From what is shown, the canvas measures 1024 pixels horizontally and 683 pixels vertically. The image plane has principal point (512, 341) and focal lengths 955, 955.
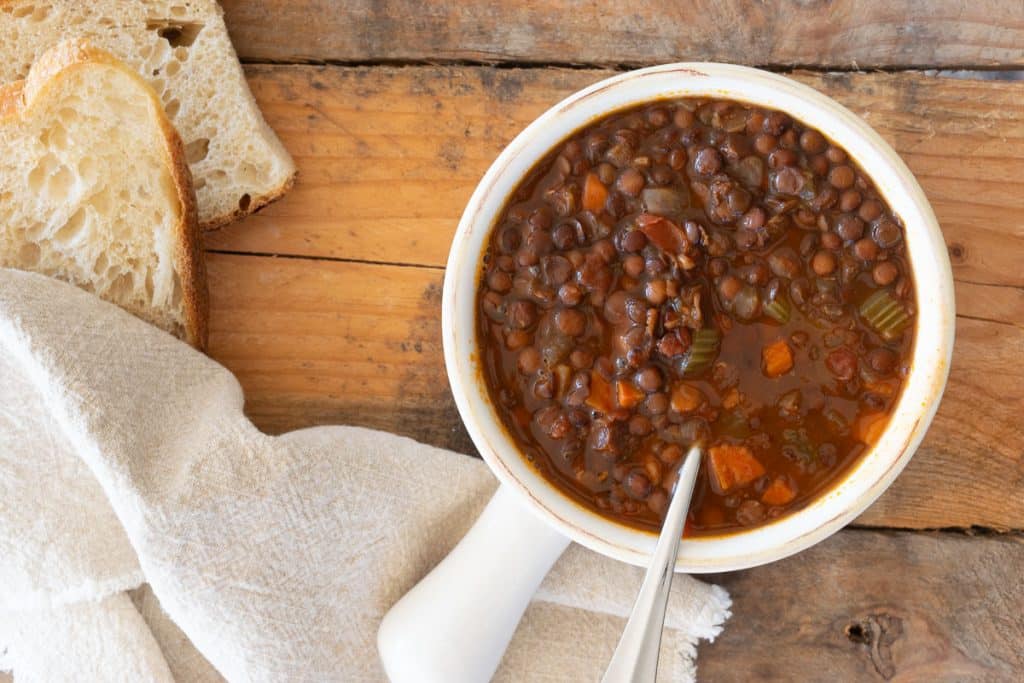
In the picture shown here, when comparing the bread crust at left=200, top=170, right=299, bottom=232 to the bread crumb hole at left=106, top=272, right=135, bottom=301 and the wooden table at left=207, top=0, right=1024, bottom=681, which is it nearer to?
the wooden table at left=207, top=0, right=1024, bottom=681

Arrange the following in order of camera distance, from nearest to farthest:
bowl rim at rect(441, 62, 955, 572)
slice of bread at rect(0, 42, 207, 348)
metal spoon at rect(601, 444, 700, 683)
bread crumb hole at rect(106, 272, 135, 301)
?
metal spoon at rect(601, 444, 700, 683), bowl rim at rect(441, 62, 955, 572), slice of bread at rect(0, 42, 207, 348), bread crumb hole at rect(106, 272, 135, 301)

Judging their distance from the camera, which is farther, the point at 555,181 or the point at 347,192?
the point at 347,192

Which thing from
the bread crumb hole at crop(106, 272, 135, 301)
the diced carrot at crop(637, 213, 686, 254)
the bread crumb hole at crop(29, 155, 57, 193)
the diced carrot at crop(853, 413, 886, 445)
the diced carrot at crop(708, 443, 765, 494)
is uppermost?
the diced carrot at crop(637, 213, 686, 254)

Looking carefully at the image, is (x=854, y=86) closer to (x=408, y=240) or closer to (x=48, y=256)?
(x=408, y=240)

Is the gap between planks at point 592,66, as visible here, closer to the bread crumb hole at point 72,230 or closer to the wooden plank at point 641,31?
the wooden plank at point 641,31

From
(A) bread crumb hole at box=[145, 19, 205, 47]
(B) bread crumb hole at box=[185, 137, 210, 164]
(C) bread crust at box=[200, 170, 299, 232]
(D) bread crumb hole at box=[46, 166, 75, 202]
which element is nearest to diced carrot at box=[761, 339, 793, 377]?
(C) bread crust at box=[200, 170, 299, 232]

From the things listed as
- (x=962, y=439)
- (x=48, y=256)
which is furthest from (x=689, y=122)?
(x=48, y=256)
